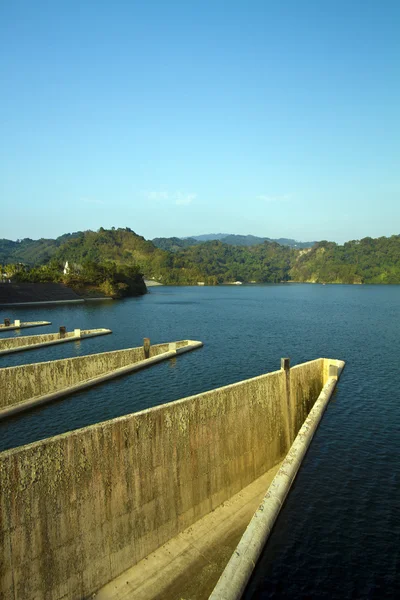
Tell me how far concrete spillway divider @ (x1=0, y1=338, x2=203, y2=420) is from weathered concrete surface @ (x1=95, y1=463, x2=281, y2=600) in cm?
1147

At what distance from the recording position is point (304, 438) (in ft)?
51.0

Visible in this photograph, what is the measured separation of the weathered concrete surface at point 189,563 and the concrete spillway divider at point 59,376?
451 inches

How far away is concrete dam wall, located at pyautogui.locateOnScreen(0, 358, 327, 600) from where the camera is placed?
321 inches

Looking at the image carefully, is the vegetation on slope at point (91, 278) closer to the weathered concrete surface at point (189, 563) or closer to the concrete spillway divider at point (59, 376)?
the concrete spillway divider at point (59, 376)

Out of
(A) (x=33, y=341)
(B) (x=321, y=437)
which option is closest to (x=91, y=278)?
(A) (x=33, y=341)

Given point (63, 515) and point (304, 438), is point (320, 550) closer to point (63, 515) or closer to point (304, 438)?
point (304, 438)

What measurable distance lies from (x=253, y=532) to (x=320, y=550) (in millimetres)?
2431

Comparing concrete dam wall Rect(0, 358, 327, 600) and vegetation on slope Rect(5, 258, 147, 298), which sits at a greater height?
vegetation on slope Rect(5, 258, 147, 298)

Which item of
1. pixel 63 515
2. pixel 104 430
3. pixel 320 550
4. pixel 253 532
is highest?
pixel 104 430

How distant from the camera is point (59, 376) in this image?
23203 millimetres

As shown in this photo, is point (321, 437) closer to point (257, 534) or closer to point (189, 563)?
point (257, 534)

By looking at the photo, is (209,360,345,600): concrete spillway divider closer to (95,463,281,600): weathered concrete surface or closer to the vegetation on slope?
(95,463,281,600): weathered concrete surface

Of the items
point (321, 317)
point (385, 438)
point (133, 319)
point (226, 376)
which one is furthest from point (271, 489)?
point (321, 317)

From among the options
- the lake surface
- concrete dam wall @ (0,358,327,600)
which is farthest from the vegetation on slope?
concrete dam wall @ (0,358,327,600)
